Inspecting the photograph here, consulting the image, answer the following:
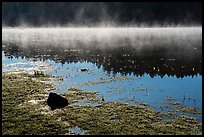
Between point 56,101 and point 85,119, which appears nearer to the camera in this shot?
point 85,119

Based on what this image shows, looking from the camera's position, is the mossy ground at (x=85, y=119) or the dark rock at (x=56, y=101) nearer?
the mossy ground at (x=85, y=119)

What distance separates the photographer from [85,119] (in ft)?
104

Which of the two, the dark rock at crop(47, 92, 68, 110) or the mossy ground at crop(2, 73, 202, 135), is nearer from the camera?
the mossy ground at crop(2, 73, 202, 135)

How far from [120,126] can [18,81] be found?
2576 centimetres

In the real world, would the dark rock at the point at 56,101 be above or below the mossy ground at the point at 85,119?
above

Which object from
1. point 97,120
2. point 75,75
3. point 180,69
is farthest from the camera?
point 180,69

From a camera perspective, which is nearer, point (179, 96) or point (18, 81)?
point (179, 96)

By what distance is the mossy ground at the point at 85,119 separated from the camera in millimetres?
28719

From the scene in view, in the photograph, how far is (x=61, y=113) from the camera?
33.8m

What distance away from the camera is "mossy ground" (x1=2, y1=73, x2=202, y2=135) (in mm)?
28719

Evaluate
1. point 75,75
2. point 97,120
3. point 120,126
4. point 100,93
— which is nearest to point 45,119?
point 97,120

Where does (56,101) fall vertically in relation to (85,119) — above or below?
above

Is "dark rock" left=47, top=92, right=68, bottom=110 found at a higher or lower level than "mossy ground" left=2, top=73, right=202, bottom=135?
higher

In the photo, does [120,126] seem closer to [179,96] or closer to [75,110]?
[75,110]
